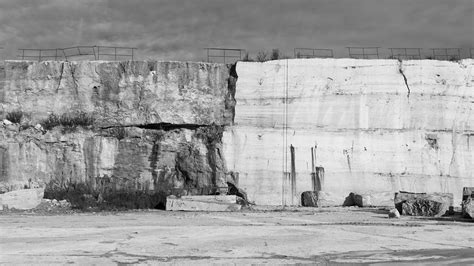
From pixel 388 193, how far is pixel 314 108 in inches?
198

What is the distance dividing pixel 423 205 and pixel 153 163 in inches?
443

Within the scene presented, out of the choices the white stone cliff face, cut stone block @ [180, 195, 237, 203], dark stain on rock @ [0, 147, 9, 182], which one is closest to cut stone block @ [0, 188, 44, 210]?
dark stain on rock @ [0, 147, 9, 182]

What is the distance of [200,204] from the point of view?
18.4m

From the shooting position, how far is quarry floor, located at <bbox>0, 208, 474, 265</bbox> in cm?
737

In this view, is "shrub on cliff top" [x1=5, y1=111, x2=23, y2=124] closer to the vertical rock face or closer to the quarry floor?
the vertical rock face

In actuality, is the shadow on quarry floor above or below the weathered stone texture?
below

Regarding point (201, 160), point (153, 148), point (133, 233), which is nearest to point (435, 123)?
point (201, 160)

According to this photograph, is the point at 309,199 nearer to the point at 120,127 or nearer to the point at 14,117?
the point at 120,127

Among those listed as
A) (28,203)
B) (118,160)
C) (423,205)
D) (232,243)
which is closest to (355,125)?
(423,205)

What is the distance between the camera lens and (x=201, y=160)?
21.2 metres

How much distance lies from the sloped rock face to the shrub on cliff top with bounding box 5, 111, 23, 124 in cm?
26

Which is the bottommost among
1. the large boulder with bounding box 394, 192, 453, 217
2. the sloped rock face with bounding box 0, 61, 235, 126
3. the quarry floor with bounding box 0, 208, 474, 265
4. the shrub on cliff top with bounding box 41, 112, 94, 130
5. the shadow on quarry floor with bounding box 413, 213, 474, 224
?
the shadow on quarry floor with bounding box 413, 213, 474, 224

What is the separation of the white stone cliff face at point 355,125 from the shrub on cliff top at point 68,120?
6279mm

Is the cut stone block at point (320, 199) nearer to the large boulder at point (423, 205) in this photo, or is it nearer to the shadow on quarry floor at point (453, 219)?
the large boulder at point (423, 205)
